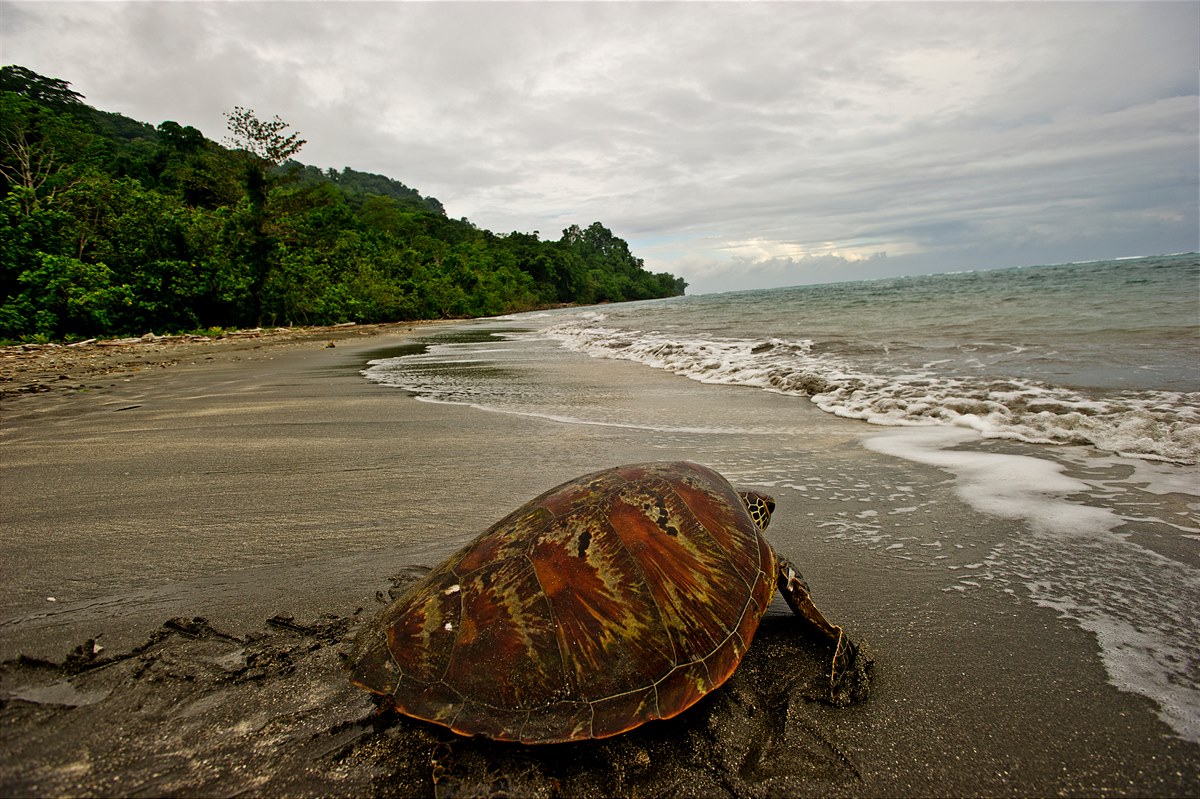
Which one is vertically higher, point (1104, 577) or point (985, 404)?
point (985, 404)

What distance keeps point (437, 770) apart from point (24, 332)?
24168 millimetres

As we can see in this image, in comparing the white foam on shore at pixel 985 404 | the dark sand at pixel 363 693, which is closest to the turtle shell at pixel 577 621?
the dark sand at pixel 363 693

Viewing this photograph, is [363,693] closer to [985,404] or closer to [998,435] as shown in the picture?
[998,435]

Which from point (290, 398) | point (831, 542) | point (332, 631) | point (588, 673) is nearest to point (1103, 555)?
point (831, 542)

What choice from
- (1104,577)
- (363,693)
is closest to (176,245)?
(363,693)

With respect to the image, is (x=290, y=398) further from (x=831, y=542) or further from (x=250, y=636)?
(x=831, y=542)

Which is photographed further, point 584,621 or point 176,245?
point 176,245

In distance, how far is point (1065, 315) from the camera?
575 inches

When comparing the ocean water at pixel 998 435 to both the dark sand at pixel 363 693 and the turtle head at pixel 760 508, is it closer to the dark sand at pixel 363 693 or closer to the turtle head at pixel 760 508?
the dark sand at pixel 363 693

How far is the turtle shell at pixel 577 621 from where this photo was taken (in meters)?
1.66

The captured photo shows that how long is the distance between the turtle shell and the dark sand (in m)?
0.17

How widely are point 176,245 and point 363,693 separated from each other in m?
27.1

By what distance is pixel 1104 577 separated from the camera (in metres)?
2.53

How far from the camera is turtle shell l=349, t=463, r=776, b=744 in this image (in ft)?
5.44
